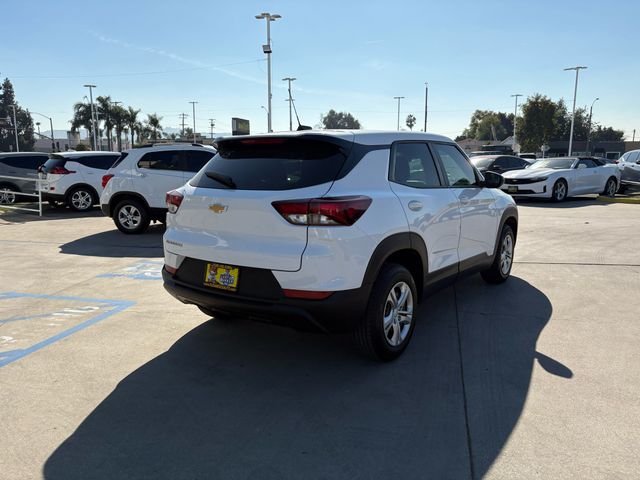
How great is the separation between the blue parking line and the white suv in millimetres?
1219

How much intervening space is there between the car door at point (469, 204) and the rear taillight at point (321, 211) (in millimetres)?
1652

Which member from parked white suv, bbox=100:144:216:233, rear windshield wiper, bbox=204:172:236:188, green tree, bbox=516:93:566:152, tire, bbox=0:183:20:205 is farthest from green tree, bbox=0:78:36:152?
rear windshield wiper, bbox=204:172:236:188

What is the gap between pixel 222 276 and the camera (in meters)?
3.47

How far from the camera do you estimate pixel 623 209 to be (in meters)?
13.5

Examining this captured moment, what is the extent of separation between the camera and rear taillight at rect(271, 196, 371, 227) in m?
3.15

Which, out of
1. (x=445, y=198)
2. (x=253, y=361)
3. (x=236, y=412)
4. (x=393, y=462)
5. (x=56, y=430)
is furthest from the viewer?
(x=445, y=198)

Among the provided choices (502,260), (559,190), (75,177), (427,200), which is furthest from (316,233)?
(559,190)

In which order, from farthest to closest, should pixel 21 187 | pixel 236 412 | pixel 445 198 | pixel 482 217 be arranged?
pixel 21 187 < pixel 482 217 < pixel 445 198 < pixel 236 412

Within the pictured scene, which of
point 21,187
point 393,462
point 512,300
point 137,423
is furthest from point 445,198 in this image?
point 21,187

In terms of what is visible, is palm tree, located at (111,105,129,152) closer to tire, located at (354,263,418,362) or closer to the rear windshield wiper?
the rear windshield wiper

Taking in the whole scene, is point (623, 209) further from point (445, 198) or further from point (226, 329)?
point (226, 329)

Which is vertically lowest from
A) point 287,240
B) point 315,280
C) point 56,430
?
point 56,430

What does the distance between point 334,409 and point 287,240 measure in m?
1.10

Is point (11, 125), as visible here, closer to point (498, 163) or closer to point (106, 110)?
point (106, 110)
